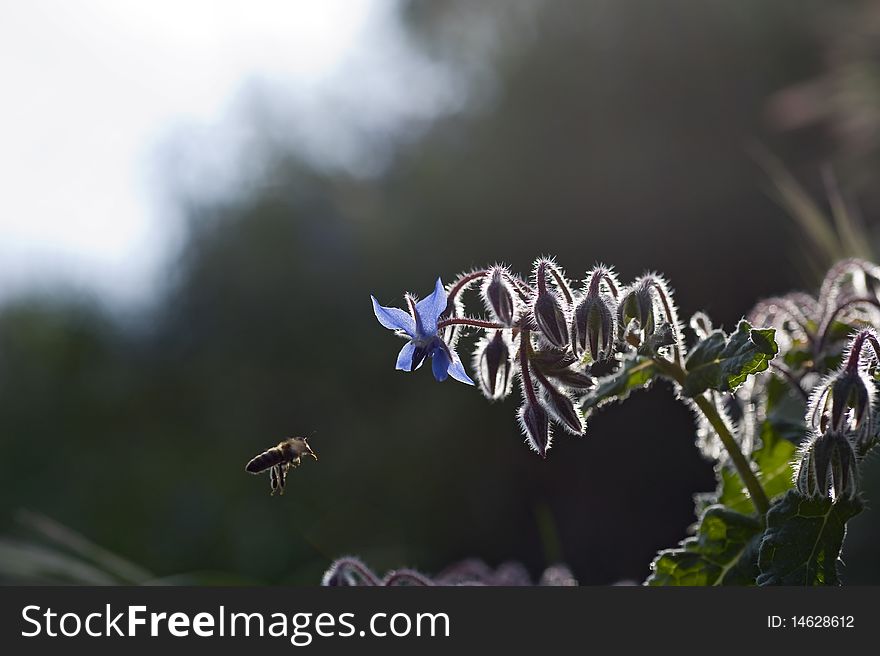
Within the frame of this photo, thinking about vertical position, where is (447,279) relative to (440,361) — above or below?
above

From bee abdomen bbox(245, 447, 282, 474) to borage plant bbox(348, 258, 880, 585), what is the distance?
0.25m


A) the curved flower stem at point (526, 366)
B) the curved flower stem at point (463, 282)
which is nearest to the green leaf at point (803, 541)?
the curved flower stem at point (526, 366)

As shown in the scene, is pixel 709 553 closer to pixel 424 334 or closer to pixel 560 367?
pixel 560 367

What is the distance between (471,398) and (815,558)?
14.6 feet

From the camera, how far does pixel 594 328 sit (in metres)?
0.80

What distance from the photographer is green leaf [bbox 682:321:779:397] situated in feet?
2.62

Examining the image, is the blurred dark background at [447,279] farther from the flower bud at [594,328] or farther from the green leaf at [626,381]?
the flower bud at [594,328]

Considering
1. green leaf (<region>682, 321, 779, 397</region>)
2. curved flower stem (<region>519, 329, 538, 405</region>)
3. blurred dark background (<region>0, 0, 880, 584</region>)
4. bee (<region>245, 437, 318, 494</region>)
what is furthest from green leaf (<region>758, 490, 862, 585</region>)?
blurred dark background (<region>0, 0, 880, 584</region>)

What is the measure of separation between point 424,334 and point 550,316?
138mm

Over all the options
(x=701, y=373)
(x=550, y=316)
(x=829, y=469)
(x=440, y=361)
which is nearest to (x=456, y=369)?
(x=440, y=361)

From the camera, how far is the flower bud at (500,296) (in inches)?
32.5

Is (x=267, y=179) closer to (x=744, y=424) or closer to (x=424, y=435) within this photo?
(x=424, y=435)

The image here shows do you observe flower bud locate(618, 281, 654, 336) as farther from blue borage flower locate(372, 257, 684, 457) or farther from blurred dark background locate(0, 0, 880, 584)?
blurred dark background locate(0, 0, 880, 584)

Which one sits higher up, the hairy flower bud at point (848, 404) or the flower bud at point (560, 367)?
the flower bud at point (560, 367)
